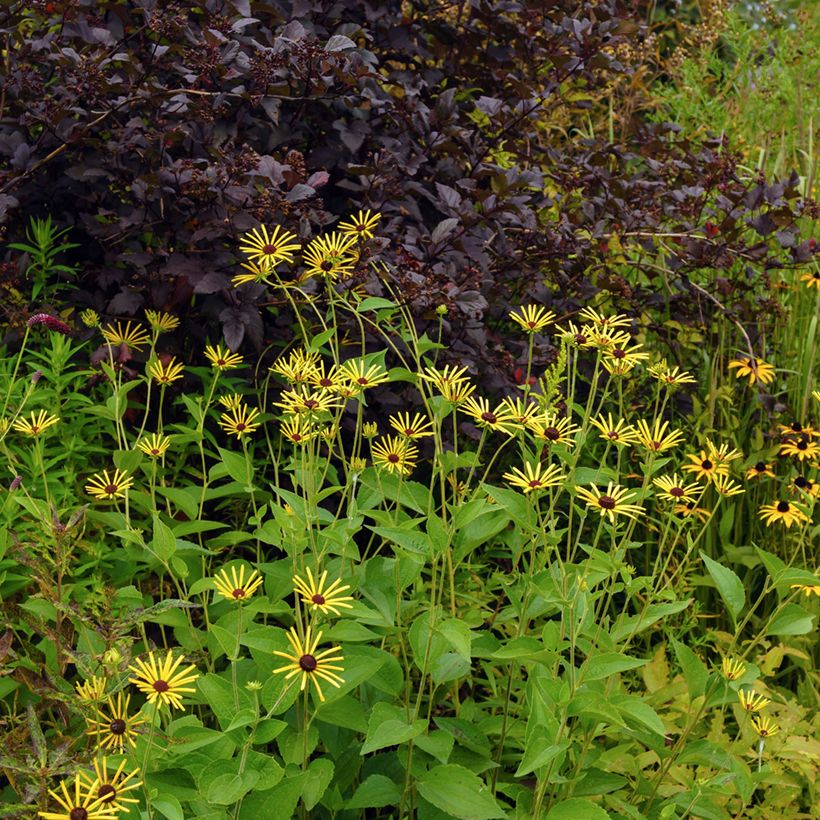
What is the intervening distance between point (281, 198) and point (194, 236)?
8.8 inches

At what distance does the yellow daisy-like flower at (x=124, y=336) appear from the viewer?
2.21 m

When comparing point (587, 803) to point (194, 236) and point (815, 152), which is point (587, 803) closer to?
point (194, 236)

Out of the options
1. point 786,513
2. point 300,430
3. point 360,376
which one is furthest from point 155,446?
point 786,513

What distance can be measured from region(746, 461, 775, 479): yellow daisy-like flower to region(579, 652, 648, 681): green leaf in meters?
1.33

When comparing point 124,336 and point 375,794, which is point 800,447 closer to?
point 375,794

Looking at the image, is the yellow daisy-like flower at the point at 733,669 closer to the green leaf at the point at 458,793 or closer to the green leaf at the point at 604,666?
the green leaf at the point at 604,666

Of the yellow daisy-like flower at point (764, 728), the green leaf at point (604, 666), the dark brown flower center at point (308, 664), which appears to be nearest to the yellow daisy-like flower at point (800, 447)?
the yellow daisy-like flower at point (764, 728)

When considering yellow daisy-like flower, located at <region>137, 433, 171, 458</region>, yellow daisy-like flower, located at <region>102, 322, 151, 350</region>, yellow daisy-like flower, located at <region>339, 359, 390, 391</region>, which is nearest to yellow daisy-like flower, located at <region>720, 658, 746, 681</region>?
yellow daisy-like flower, located at <region>339, 359, 390, 391</region>

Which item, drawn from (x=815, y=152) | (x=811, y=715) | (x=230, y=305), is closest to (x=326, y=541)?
(x=230, y=305)

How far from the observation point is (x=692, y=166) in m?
3.21

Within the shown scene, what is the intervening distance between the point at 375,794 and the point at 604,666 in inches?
17.2

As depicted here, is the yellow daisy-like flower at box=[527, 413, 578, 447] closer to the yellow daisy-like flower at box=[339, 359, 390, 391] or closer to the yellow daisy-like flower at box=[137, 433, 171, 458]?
the yellow daisy-like flower at box=[339, 359, 390, 391]

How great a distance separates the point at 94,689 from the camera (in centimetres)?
142

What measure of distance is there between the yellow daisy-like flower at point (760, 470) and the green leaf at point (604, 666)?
133cm
